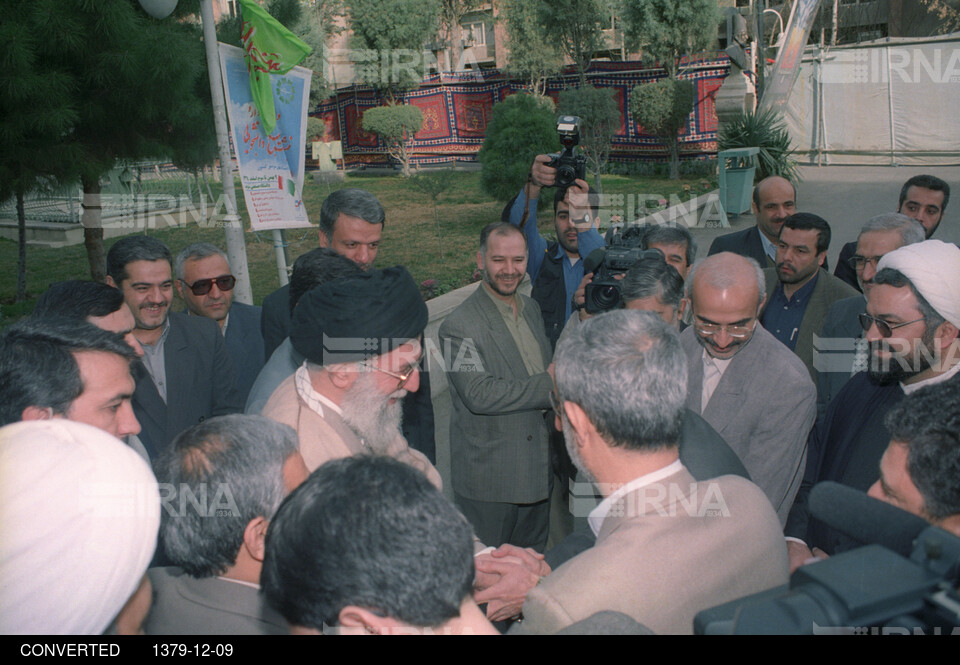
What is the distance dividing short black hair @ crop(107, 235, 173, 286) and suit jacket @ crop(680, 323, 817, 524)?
7.92 feet

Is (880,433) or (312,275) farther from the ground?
(312,275)

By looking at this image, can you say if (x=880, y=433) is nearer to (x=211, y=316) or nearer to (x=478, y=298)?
(x=478, y=298)

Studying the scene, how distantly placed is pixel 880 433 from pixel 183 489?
206cm

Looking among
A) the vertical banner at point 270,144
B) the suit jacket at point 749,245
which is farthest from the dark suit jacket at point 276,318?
the suit jacket at point 749,245

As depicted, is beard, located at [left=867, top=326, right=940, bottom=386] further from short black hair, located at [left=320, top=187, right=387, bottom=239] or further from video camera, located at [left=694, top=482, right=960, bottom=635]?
short black hair, located at [left=320, top=187, right=387, bottom=239]

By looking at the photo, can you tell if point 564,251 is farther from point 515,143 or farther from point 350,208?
point 515,143

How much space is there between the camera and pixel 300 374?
2.26 metres

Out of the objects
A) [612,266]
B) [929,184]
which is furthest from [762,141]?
[612,266]

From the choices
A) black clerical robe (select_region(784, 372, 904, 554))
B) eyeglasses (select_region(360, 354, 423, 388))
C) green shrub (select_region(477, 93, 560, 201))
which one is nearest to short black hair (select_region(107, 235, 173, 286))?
eyeglasses (select_region(360, 354, 423, 388))

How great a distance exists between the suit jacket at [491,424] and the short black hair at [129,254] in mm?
1391

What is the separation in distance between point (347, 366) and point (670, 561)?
1.15 m

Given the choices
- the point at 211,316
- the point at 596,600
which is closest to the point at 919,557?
the point at 596,600

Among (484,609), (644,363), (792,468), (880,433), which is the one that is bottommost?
(484,609)

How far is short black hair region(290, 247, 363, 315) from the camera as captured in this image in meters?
2.72
